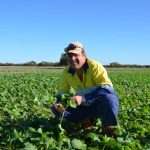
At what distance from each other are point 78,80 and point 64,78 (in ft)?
0.83

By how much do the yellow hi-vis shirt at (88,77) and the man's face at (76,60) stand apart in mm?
161

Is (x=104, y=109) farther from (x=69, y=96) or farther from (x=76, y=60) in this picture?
(x=76, y=60)

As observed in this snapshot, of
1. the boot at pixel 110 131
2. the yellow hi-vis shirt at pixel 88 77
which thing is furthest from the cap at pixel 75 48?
the boot at pixel 110 131

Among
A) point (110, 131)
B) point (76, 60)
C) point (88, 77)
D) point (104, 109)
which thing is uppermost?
point (76, 60)

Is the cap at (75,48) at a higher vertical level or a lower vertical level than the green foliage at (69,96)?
higher

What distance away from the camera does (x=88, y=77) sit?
20.2ft

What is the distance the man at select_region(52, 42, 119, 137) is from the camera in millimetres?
5887

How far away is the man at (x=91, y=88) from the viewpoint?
5.89m

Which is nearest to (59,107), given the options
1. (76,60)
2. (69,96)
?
(69,96)

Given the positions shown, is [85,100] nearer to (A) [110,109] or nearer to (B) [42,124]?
(A) [110,109]

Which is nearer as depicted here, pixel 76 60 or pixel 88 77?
pixel 76 60

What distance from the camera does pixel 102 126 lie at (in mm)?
6062

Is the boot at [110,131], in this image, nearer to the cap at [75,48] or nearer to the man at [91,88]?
the man at [91,88]

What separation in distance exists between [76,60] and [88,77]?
0.39 m
